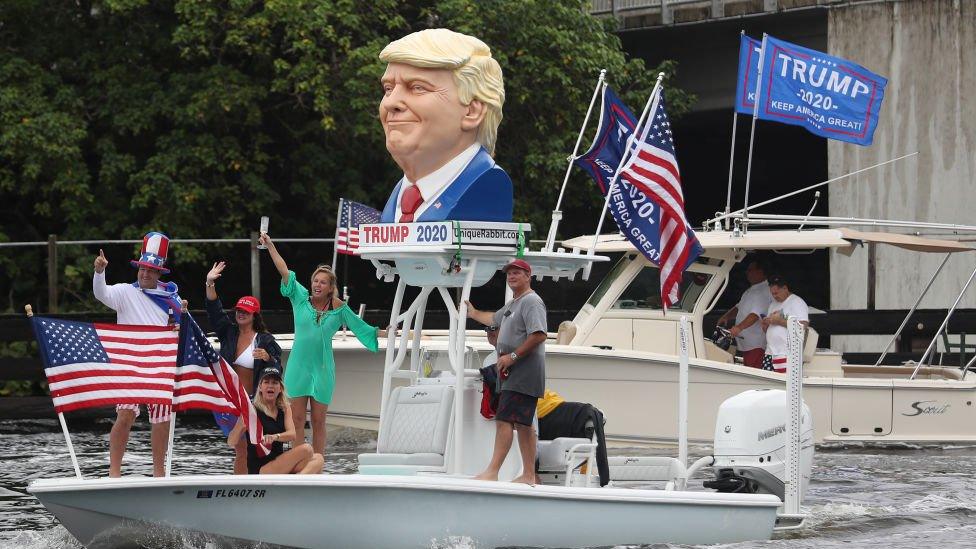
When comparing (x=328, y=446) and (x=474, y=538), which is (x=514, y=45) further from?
(x=474, y=538)

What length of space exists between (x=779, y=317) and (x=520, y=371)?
647cm

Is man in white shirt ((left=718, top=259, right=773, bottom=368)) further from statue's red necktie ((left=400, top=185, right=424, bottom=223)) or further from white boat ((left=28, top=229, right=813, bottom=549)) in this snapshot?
statue's red necktie ((left=400, top=185, right=424, bottom=223))

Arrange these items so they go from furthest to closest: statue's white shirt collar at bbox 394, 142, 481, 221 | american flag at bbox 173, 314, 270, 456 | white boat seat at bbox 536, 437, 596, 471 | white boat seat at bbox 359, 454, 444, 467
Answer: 1. white boat seat at bbox 536, 437, 596, 471
2. statue's white shirt collar at bbox 394, 142, 481, 221
3. white boat seat at bbox 359, 454, 444, 467
4. american flag at bbox 173, 314, 270, 456

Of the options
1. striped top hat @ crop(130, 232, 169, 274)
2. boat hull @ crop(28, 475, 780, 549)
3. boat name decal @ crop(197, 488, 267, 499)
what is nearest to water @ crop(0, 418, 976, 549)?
boat hull @ crop(28, 475, 780, 549)

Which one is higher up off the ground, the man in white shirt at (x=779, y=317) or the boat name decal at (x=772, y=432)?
the man in white shirt at (x=779, y=317)

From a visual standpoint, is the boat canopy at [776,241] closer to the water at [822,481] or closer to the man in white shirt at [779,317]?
the man in white shirt at [779,317]

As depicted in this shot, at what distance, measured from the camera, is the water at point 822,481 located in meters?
11.1

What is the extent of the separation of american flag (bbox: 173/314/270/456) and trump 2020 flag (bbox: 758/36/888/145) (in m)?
8.44

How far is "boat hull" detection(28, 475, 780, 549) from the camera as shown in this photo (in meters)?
9.48

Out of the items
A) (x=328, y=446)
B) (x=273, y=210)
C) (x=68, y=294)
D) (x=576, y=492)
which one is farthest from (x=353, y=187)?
(x=576, y=492)

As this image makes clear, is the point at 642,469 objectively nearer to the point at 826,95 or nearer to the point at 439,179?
the point at 439,179

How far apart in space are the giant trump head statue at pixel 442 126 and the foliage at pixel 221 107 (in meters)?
10.8

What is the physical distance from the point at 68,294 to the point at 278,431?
1294 centimetres

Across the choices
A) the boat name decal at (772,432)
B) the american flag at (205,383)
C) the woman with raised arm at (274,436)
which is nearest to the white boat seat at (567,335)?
the boat name decal at (772,432)
